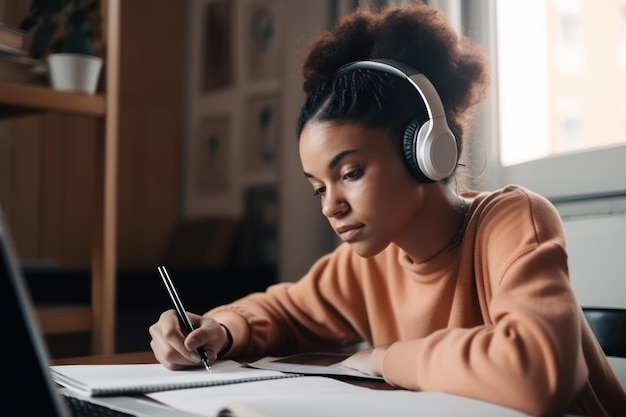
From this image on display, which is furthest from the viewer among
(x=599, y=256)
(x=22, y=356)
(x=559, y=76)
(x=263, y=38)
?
(x=263, y=38)

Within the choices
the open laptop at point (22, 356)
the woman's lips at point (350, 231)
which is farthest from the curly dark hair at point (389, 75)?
the open laptop at point (22, 356)

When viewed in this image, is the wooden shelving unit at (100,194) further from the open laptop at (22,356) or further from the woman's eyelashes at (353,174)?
the open laptop at (22,356)

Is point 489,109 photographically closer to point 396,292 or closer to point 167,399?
point 396,292

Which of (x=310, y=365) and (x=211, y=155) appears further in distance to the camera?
A: (x=211, y=155)

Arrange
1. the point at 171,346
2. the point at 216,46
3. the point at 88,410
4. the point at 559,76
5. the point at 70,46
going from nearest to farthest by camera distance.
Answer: the point at 88,410
the point at 171,346
the point at 559,76
the point at 70,46
the point at 216,46

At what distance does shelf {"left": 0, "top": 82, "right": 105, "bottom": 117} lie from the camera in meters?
1.45

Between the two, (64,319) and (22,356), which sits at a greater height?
(22,356)

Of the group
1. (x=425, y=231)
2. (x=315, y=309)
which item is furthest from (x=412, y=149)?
(x=315, y=309)

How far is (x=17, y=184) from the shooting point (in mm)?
2174

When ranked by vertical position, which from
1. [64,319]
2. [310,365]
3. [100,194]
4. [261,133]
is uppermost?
[261,133]

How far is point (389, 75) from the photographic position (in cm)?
87

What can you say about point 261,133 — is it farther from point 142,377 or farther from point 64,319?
point 142,377

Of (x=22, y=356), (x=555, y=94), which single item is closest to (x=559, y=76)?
(x=555, y=94)

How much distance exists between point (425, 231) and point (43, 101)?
928mm
